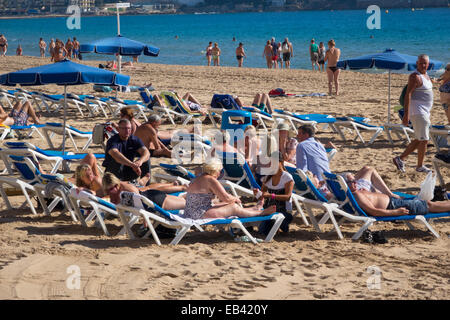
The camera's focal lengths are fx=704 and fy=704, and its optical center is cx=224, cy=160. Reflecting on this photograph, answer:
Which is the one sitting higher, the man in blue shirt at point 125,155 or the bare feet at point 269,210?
the man in blue shirt at point 125,155

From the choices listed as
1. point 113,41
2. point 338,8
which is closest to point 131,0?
point 338,8

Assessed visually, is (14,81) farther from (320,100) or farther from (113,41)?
(320,100)

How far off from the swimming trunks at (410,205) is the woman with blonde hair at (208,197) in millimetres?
1304

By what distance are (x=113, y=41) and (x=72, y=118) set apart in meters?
2.38

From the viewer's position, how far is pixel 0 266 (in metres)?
5.46

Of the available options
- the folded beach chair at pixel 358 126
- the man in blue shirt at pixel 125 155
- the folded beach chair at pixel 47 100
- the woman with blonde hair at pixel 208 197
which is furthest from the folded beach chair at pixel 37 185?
the folded beach chair at pixel 47 100

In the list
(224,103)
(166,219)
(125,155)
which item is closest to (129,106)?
(224,103)

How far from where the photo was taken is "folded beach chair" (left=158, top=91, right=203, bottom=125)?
12.8m

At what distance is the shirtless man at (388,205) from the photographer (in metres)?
6.24

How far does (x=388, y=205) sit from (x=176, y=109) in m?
7.32

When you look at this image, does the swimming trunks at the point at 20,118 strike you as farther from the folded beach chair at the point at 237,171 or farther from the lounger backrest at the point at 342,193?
the lounger backrest at the point at 342,193

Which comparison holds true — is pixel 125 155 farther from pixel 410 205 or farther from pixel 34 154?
pixel 410 205

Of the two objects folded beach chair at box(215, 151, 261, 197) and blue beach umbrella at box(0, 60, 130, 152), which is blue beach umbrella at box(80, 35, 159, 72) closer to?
blue beach umbrella at box(0, 60, 130, 152)

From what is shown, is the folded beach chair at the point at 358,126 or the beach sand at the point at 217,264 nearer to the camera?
the beach sand at the point at 217,264
